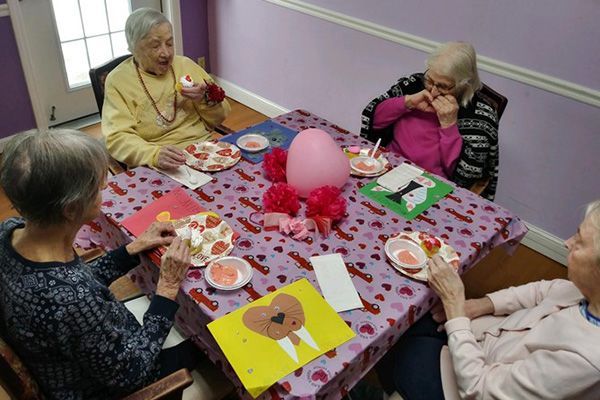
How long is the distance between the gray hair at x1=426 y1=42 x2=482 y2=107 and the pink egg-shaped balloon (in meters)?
0.68

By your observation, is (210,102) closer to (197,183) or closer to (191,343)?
(197,183)

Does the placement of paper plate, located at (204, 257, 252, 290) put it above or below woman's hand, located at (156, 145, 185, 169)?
below

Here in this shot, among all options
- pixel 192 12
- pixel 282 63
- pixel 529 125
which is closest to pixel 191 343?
pixel 529 125

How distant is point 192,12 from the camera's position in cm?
395

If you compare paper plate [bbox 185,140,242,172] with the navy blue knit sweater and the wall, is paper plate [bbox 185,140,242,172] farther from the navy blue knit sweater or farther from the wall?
the wall

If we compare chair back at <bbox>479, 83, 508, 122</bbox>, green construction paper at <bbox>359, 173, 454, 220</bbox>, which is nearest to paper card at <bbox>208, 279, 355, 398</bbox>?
green construction paper at <bbox>359, 173, 454, 220</bbox>

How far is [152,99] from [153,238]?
0.93 metres

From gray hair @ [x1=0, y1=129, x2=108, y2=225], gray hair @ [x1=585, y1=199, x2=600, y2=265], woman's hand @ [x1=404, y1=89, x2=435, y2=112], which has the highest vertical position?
gray hair @ [x1=0, y1=129, x2=108, y2=225]

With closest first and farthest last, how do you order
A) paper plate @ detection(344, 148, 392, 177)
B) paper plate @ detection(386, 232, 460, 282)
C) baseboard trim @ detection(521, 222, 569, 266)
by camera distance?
paper plate @ detection(386, 232, 460, 282), paper plate @ detection(344, 148, 392, 177), baseboard trim @ detection(521, 222, 569, 266)

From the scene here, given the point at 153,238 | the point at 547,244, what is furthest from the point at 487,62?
the point at 153,238

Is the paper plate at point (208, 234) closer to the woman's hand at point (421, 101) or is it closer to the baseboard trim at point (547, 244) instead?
the woman's hand at point (421, 101)

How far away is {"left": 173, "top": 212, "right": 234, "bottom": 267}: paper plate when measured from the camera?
140 centimetres

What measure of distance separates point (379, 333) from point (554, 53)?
6.25 feet

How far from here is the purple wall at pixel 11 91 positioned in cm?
294
